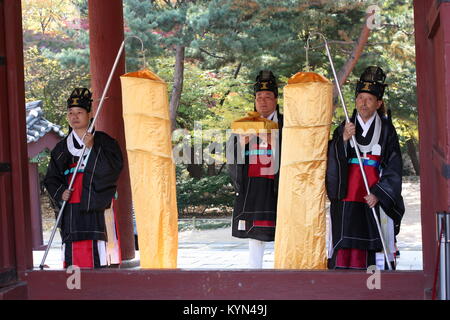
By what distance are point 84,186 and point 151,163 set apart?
22.1 inches

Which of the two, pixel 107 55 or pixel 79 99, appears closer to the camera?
pixel 79 99

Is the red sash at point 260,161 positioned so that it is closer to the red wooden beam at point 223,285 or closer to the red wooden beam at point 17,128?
the red wooden beam at point 223,285

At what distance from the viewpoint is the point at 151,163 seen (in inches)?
185

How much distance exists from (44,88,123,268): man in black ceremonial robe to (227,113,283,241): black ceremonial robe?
895mm

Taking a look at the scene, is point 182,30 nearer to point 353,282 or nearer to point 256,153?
point 256,153

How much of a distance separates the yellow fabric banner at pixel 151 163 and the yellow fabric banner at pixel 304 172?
74 cm

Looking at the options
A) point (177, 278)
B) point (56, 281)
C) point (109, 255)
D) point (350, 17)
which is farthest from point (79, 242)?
point (350, 17)

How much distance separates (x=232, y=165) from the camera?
17.6ft

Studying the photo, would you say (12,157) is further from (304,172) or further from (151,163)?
(304,172)

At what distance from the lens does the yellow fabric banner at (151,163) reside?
15.3ft

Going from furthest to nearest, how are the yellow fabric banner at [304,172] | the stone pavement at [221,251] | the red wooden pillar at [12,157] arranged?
the stone pavement at [221,251], the yellow fabric banner at [304,172], the red wooden pillar at [12,157]

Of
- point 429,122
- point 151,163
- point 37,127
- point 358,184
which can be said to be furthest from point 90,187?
point 37,127

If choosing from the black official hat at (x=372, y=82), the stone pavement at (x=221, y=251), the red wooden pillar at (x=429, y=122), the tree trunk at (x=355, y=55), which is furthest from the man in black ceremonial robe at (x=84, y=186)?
the tree trunk at (x=355, y=55)

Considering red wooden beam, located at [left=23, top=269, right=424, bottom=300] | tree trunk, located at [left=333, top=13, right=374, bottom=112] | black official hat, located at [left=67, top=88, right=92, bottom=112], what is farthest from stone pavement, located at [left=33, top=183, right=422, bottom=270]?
tree trunk, located at [left=333, top=13, right=374, bottom=112]
